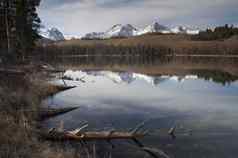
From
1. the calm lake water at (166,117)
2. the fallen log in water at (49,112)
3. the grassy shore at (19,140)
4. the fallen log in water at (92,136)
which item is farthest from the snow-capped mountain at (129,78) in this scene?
the grassy shore at (19,140)

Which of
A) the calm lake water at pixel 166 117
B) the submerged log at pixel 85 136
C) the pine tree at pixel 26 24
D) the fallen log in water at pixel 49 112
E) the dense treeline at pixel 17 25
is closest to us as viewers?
the submerged log at pixel 85 136

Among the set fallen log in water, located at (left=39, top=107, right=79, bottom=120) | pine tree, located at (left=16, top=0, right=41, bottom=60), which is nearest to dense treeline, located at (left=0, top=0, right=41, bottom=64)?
pine tree, located at (left=16, top=0, right=41, bottom=60)

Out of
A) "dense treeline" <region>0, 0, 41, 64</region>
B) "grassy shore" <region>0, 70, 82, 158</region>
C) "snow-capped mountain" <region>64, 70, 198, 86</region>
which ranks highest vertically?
"dense treeline" <region>0, 0, 41, 64</region>

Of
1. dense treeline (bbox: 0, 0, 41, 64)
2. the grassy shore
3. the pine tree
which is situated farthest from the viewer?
the pine tree

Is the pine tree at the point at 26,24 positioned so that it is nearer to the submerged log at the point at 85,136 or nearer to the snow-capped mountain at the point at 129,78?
the snow-capped mountain at the point at 129,78

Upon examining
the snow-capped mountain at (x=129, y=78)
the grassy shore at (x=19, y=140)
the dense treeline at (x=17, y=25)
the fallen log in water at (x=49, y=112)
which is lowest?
the snow-capped mountain at (x=129, y=78)

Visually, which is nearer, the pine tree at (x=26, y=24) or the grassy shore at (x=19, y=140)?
the grassy shore at (x=19, y=140)

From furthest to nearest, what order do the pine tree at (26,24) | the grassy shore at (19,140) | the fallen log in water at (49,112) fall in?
1. the pine tree at (26,24)
2. the fallen log in water at (49,112)
3. the grassy shore at (19,140)

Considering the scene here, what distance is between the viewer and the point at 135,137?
14820 millimetres

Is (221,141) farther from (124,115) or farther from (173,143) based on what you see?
(124,115)

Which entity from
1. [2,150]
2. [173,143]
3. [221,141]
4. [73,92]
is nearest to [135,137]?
[173,143]

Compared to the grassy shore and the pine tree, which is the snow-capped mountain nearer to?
the pine tree

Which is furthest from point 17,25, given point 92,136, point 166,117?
point 92,136

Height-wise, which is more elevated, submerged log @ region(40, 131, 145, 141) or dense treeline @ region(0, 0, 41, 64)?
dense treeline @ region(0, 0, 41, 64)
